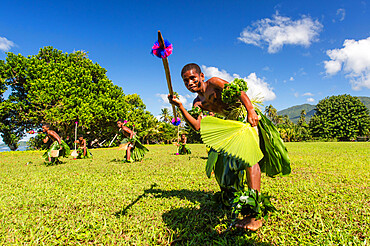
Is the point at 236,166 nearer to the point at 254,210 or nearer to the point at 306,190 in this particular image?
the point at 254,210

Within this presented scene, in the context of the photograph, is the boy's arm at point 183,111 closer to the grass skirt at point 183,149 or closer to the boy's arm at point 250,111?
the boy's arm at point 250,111

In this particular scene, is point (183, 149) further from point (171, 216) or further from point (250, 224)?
point (250, 224)

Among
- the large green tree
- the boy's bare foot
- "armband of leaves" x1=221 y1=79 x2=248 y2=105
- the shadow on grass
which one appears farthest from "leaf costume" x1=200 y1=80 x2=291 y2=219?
the large green tree

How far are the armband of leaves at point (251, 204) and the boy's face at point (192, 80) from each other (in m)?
1.41

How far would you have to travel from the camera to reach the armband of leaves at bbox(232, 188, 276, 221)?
2230 millimetres

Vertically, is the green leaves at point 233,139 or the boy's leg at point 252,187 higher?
the green leaves at point 233,139

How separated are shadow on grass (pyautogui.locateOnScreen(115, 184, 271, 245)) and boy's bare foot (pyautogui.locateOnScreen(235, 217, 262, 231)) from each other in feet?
0.28

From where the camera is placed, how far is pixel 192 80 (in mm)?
2709

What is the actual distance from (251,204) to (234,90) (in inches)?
49.9

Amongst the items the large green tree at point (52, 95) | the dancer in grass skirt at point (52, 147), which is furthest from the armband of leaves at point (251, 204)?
the large green tree at point (52, 95)

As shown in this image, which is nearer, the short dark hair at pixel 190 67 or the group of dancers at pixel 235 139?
the group of dancers at pixel 235 139

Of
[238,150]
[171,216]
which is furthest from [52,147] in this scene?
[238,150]

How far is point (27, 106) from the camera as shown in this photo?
2202cm

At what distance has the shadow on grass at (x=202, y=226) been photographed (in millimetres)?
2283
